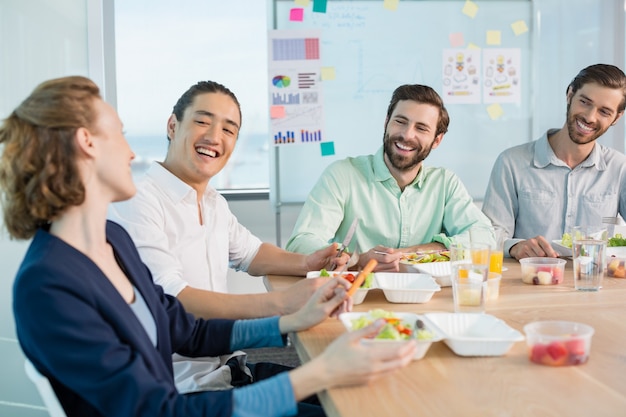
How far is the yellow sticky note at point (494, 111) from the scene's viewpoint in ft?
13.6

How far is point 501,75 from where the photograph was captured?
413 centimetres

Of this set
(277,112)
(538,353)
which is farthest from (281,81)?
(538,353)

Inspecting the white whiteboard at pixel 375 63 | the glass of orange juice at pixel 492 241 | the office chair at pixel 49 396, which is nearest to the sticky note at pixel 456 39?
the white whiteboard at pixel 375 63

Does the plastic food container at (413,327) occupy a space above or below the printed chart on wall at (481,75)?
below

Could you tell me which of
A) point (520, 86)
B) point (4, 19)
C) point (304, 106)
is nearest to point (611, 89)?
point (520, 86)

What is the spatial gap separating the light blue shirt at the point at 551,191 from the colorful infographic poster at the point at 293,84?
1282 mm

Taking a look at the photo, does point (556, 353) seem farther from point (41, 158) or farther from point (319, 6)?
point (319, 6)

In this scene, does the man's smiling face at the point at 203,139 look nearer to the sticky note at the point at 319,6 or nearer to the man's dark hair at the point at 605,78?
the man's dark hair at the point at 605,78

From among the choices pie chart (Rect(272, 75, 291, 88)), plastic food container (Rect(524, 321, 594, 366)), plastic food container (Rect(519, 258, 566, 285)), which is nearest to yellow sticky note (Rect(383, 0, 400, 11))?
pie chart (Rect(272, 75, 291, 88))

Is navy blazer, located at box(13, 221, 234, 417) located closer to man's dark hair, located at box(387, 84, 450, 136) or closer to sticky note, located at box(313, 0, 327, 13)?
man's dark hair, located at box(387, 84, 450, 136)

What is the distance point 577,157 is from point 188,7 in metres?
2.15

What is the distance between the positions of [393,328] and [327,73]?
2.76 metres

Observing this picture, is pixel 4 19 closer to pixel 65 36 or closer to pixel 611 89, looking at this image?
pixel 65 36

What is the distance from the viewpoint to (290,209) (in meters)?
4.02
